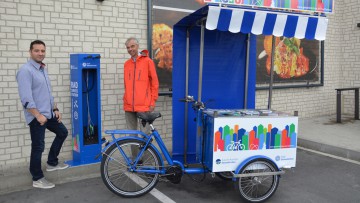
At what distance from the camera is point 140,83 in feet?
15.7

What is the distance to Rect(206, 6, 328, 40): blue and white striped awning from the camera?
4.14 metres

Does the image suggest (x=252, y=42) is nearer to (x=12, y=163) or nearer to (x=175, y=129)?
(x=175, y=129)

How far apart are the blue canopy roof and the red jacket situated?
2.63 feet

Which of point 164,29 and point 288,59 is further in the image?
point 288,59

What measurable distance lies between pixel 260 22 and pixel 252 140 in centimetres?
149

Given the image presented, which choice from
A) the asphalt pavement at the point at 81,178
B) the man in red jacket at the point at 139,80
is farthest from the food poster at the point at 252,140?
the man in red jacket at the point at 139,80

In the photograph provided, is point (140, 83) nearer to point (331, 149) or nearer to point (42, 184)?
point (42, 184)

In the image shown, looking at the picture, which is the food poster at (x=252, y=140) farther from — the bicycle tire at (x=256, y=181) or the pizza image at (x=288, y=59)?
the pizza image at (x=288, y=59)

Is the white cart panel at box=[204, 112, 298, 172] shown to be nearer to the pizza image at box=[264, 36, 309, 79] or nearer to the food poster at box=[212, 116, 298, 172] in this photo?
the food poster at box=[212, 116, 298, 172]

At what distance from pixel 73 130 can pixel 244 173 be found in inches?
106

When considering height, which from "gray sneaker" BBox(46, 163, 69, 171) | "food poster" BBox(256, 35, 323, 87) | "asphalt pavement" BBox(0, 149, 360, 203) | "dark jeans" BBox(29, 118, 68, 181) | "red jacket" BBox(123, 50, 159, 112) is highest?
"food poster" BBox(256, 35, 323, 87)

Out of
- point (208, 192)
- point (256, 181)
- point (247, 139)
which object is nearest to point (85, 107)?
point (208, 192)

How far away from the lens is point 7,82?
493 centimetres

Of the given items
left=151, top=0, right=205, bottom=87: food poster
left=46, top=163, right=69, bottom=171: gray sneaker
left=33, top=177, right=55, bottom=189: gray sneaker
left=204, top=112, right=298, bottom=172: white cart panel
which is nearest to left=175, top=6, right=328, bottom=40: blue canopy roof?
left=204, top=112, right=298, bottom=172: white cart panel
